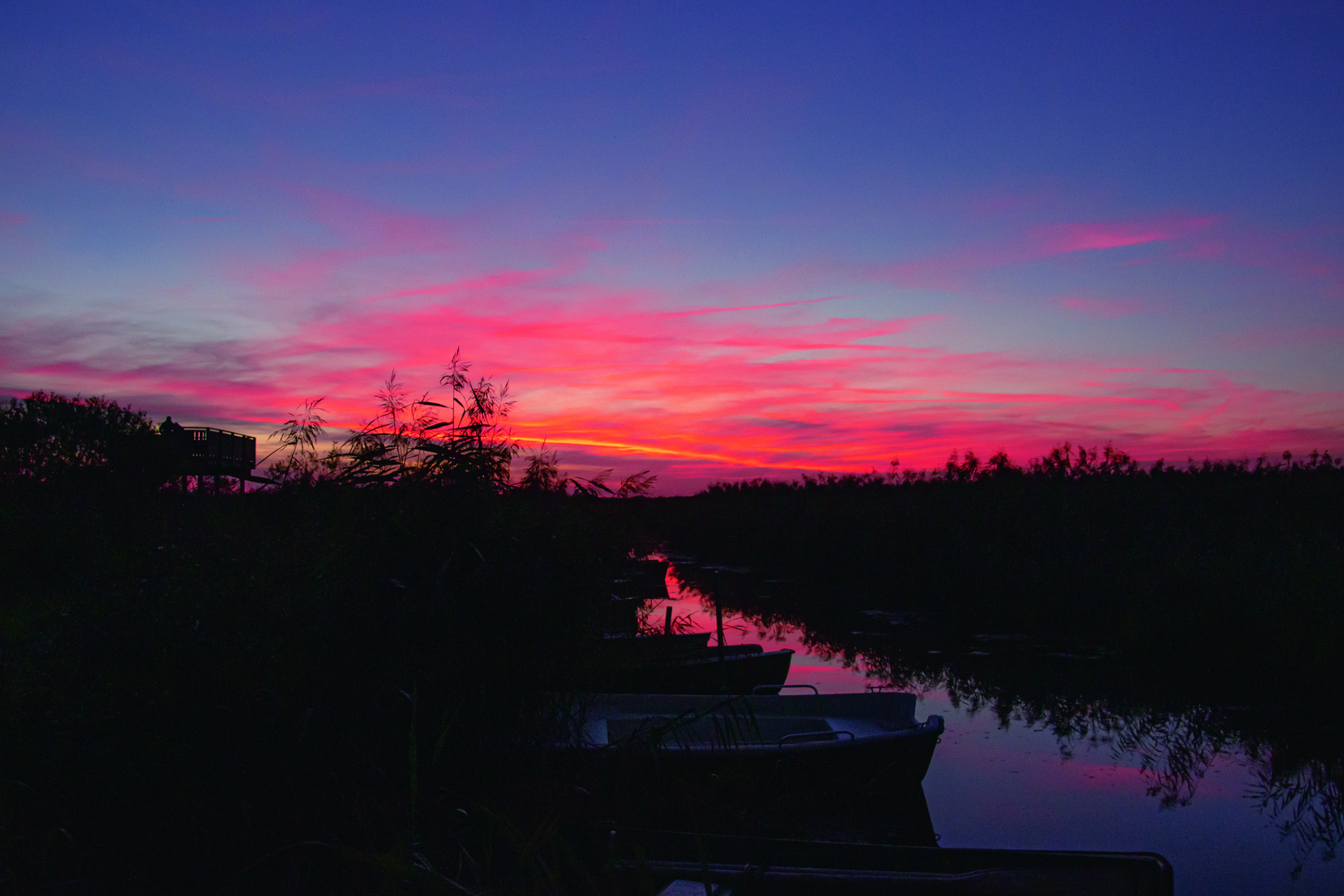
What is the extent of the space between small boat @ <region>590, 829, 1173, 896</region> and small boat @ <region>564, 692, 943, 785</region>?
139 cm

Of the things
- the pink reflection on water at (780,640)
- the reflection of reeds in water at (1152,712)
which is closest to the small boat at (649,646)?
the pink reflection on water at (780,640)

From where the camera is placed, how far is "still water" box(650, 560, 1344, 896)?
7.20 meters

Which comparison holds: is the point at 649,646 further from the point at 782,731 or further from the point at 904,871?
the point at 904,871

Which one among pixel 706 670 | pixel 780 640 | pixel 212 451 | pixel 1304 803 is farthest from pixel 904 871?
pixel 212 451

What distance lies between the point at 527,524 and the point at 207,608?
7.82 ft

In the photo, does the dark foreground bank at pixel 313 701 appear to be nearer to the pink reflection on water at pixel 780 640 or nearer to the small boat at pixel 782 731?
the small boat at pixel 782 731

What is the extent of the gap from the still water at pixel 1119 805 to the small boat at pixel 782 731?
82 cm

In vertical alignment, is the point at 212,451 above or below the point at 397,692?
above

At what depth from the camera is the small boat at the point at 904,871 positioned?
4805 mm

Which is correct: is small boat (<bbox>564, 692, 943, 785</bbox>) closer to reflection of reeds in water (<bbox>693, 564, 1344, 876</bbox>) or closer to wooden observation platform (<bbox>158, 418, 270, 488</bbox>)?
Answer: reflection of reeds in water (<bbox>693, 564, 1344, 876</bbox>)

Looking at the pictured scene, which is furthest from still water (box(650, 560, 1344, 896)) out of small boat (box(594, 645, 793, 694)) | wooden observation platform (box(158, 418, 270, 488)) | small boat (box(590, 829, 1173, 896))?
wooden observation platform (box(158, 418, 270, 488))

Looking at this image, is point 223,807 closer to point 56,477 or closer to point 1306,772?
point 1306,772

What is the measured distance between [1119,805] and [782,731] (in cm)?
333

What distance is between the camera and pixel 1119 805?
857 cm
